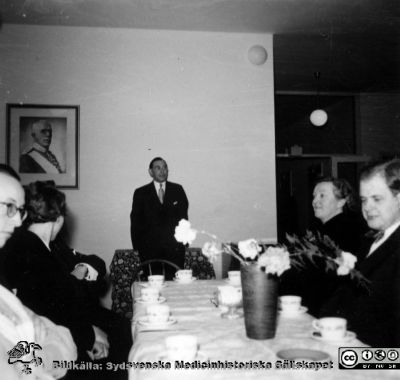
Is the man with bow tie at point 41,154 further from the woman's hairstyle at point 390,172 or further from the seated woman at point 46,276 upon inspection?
the woman's hairstyle at point 390,172

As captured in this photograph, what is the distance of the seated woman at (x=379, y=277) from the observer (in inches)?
66.9

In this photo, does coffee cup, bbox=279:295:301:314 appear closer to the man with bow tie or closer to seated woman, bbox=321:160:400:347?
seated woman, bbox=321:160:400:347

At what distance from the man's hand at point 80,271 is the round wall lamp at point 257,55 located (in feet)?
11.1

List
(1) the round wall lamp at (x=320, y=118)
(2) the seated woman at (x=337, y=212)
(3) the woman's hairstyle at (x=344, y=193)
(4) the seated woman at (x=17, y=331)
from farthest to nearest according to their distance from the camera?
(1) the round wall lamp at (x=320, y=118) < (3) the woman's hairstyle at (x=344, y=193) < (2) the seated woman at (x=337, y=212) < (4) the seated woman at (x=17, y=331)

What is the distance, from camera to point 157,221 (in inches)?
185

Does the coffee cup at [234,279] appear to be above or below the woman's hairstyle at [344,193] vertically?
below

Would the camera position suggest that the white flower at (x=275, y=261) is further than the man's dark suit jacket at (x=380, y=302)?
No

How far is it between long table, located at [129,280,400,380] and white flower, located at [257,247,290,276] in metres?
0.26

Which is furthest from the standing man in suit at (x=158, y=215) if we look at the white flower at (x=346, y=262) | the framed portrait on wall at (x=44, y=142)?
the white flower at (x=346, y=262)

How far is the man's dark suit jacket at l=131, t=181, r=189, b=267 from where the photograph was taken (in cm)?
460

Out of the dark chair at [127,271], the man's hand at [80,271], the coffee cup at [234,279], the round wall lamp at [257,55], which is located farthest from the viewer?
the round wall lamp at [257,55]

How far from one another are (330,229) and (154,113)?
9.04 feet

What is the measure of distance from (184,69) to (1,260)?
12.3ft

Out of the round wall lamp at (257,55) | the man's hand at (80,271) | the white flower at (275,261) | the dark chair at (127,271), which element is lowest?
the dark chair at (127,271)
